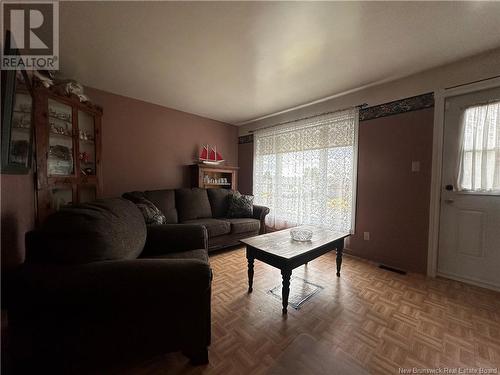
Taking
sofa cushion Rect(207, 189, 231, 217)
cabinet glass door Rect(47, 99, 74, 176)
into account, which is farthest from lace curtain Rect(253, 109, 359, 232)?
cabinet glass door Rect(47, 99, 74, 176)

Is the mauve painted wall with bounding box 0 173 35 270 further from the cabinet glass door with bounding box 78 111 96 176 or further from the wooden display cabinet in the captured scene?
the cabinet glass door with bounding box 78 111 96 176

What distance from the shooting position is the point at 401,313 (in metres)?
1.54

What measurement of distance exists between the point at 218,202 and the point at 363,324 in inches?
96.8

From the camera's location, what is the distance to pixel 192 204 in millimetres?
3053

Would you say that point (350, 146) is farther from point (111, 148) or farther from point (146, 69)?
point (111, 148)

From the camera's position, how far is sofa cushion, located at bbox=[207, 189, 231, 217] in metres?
3.30

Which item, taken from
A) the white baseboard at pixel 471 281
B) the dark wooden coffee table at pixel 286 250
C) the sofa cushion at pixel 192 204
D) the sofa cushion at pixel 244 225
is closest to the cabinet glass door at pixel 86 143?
the sofa cushion at pixel 192 204

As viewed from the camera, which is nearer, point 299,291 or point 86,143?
point 299,291

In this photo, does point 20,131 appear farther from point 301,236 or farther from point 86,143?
point 301,236

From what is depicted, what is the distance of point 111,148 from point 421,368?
3629mm

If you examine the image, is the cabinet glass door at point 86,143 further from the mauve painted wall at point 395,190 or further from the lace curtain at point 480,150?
the lace curtain at point 480,150

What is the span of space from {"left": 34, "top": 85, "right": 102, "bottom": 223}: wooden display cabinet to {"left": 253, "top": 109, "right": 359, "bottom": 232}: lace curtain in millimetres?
2518

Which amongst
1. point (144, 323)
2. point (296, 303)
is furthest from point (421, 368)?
point (144, 323)

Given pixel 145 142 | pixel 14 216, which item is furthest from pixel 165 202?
pixel 14 216
